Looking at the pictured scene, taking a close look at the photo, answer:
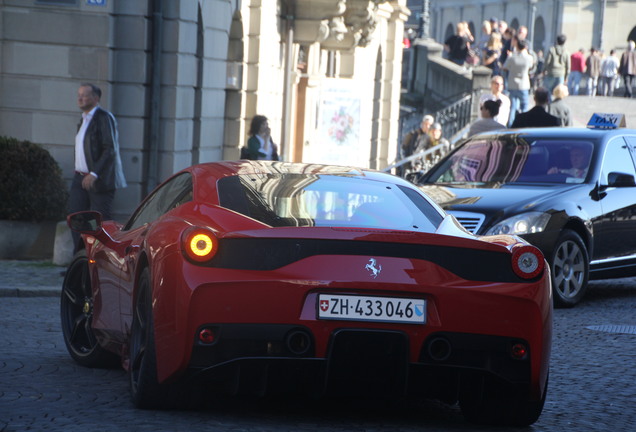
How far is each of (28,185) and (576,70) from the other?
33283 mm

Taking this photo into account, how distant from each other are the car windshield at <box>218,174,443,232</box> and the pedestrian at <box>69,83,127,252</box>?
6.71 m

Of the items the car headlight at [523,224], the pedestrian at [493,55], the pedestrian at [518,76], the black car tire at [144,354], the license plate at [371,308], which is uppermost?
the pedestrian at [493,55]

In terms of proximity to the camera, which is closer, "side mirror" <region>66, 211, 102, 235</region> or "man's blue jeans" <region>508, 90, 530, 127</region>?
"side mirror" <region>66, 211, 102, 235</region>

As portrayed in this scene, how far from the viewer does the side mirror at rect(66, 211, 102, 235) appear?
26.1 ft

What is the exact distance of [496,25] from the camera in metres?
42.9

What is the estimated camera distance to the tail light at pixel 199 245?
602 cm

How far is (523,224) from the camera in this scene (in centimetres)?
1180

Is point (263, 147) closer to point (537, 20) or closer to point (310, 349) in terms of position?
point (310, 349)

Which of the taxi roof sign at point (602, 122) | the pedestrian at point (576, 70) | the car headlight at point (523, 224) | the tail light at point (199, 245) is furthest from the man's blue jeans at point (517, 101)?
the tail light at point (199, 245)

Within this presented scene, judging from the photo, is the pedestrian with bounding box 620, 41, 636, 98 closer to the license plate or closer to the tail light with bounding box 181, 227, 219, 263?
the license plate

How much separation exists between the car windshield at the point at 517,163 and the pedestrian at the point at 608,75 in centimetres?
3404

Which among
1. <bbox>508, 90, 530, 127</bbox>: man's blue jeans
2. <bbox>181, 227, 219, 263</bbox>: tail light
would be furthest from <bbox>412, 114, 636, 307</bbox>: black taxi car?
<bbox>508, 90, 530, 127</bbox>: man's blue jeans

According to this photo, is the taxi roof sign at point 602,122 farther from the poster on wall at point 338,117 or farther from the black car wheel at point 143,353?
the poster on wall at point 338,117

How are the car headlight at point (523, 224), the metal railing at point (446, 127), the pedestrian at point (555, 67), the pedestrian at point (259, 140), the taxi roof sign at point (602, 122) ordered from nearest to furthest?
the car headlight at point (523, 224) < the taxi roof sign at point (602, 122) < the pedestrian at point (259, 140) < the metal railing at point (446, 127) < the pedestrian at point (555, 67)
